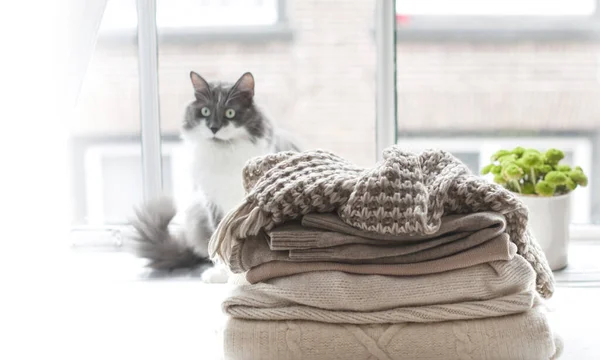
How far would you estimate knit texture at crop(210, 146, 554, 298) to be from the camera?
0.85 m

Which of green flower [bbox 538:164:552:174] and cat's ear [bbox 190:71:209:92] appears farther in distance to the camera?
cat's ear [bbox 190:71:209:92]

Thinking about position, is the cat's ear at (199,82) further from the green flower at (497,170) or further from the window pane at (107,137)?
the green flower at (497,170)

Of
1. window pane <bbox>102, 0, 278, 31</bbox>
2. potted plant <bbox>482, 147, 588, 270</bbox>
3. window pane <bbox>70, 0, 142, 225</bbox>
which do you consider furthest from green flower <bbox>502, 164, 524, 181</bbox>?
window pane <bbox>70, 0, 142, 225</bbox>

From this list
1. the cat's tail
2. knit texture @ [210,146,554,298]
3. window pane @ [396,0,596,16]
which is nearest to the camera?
knit texture @ [210,146,554,298]

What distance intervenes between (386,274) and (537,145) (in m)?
0.96

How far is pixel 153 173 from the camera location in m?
1.72

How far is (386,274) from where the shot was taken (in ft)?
2.89

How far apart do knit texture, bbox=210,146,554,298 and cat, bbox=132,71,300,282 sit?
0.55m

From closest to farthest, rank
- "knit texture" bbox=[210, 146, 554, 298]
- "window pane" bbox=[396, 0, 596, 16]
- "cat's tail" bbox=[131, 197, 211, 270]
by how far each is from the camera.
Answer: "knit texture" bbox=[210, 146, 554, 298] < "cat's tail" bbox=[131, 197, 211, 270] < "window pane" bbox=[396, 0, 596, 16]

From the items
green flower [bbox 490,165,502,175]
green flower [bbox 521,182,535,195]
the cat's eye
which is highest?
the cat's eye

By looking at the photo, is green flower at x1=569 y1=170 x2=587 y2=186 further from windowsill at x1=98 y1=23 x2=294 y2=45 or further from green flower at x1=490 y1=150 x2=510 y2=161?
windowsill at x1=98 y1=23 x2=294 y2=45

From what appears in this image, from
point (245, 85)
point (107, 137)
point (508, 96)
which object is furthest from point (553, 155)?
point (107, 137)

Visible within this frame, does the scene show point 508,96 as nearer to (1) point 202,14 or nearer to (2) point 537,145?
(2) point 537,145

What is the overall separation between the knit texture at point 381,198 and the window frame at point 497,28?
777 millimetres
